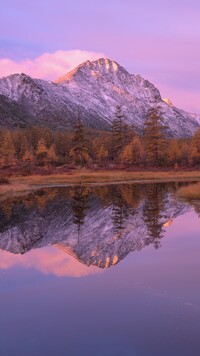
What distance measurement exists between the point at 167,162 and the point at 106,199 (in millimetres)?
53687

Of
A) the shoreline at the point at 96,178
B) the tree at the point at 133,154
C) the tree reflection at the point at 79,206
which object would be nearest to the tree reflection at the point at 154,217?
the tree reflection at the point at 79,206

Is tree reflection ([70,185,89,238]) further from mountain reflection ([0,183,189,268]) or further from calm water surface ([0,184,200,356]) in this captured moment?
calm water surface ([0,184,200,356])

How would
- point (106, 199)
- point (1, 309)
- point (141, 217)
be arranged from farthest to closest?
point (106, 199), point (141, 217), point (1, 309)

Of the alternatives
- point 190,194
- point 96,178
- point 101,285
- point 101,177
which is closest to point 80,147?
point 101,177

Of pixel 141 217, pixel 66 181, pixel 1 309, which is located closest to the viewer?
pixel 1 309

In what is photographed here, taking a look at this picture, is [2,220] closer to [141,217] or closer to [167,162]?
[141,217]

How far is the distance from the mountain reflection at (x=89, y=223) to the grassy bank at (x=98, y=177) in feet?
63.4

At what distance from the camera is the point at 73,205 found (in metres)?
45.8

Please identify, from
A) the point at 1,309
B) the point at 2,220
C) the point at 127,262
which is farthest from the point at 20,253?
the point at 2,220

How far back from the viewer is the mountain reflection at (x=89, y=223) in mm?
25266

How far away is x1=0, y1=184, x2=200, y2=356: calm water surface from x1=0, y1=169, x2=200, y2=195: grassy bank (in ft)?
121

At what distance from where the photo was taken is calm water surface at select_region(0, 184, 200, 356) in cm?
1241

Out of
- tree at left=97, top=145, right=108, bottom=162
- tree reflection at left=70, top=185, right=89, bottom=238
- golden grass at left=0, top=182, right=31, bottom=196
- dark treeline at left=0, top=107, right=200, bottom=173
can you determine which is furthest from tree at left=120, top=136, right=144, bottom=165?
tree reflection at left=70, top=185, right=89, bottom=238

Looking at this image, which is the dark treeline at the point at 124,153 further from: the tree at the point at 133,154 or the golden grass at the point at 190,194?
the golden grass at the point at 190,194
